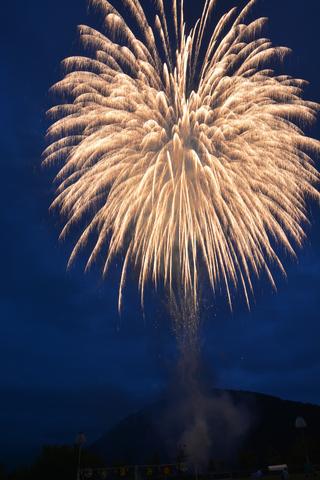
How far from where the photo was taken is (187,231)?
29.1 meters

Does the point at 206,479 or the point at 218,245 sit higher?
the point at 218,245

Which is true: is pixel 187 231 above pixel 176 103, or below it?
below

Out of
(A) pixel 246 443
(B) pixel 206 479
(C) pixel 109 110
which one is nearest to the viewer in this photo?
(C) pixel 109 110

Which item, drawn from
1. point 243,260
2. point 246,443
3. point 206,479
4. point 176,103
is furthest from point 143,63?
point 246,443

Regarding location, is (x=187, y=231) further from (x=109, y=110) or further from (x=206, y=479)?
(x=206, y=479)

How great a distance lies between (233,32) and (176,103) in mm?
5327

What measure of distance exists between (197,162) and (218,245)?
5.74 m

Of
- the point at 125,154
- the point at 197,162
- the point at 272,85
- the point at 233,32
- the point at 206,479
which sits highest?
the point at 233,32

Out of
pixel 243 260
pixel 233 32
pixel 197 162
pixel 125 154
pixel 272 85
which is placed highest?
pixel 233 32

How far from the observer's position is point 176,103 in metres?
28.4

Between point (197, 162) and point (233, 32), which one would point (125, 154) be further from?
point (233, 32)

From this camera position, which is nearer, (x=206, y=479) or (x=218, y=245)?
(x=218, y=245)

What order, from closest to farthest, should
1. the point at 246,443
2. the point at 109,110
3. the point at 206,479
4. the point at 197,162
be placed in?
the point at 197,162 → the point at 109,110 → the point at 206,479 → the point at 246,443

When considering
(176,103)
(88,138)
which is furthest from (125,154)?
Result: (176,103)
